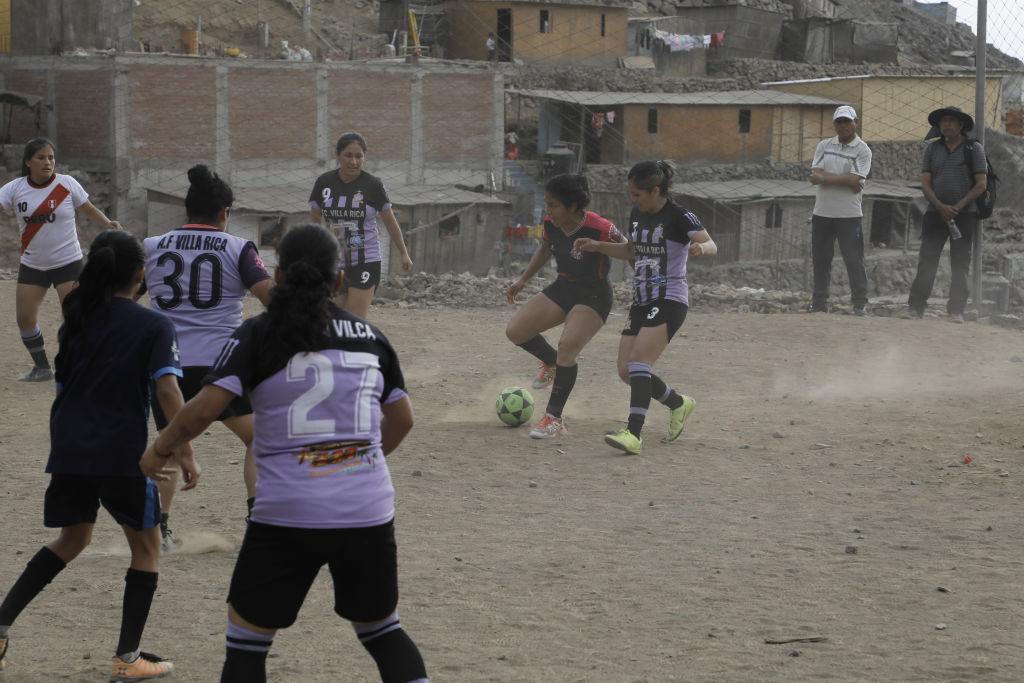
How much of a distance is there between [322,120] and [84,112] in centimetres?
722

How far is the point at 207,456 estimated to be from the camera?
26.3 ft

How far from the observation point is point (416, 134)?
4197 centimetres

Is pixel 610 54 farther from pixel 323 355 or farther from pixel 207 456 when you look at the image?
pixel 323 355

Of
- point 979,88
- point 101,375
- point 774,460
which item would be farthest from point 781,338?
point 101,375

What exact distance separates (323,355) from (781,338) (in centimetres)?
1033

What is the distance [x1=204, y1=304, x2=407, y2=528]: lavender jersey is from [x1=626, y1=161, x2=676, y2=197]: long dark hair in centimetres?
488

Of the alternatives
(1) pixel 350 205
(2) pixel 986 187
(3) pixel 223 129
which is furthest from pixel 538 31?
(1) pixel 350 205

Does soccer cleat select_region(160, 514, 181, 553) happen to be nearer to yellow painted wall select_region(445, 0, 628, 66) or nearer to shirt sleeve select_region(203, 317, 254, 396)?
shirt sleeve select_region(203, 317, 254, 396)

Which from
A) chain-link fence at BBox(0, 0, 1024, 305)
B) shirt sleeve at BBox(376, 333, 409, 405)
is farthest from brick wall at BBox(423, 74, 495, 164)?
shirt sleeve at BBox(376, 333, 409, 405)

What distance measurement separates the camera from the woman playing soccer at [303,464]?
3.40 m

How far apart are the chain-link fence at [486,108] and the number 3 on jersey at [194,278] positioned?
31.1 meters

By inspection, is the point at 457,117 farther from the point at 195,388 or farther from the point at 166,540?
the point at 195,388

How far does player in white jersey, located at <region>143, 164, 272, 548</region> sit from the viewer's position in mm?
5438

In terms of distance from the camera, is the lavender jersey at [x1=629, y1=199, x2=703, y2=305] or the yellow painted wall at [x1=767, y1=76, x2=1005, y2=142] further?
the yellow painted wall at [x1=767, y1=76, x2=1005, y2=142]
